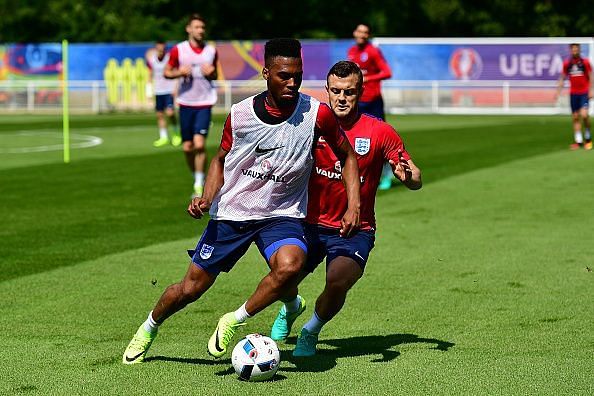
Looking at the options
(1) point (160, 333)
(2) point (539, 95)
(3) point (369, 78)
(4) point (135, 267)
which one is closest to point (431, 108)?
(2) point (539, 95)

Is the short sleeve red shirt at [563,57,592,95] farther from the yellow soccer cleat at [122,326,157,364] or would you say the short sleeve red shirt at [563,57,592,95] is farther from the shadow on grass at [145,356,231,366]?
the yellow soccer cleat at [122,326,157,364]

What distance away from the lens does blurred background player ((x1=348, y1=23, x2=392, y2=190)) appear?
1761 centimetres

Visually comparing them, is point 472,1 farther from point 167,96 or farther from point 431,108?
point 167,96

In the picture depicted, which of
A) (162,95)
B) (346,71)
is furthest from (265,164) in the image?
(162,95)

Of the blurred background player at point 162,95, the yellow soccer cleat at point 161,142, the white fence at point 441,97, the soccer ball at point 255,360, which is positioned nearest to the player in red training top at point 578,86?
the blurred background player at point 162,95

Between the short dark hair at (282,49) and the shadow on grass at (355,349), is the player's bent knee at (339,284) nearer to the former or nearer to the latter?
the shadow on grass at (355,349)

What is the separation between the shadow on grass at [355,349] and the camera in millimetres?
7402

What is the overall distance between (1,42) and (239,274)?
186 feet

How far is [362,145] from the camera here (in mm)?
7836

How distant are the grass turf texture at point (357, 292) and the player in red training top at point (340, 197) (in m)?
0.37

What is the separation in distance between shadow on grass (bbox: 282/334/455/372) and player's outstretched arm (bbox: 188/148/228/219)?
3.68 feet

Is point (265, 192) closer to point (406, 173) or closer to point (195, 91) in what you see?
point (406, 173)

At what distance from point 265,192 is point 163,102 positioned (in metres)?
22.1

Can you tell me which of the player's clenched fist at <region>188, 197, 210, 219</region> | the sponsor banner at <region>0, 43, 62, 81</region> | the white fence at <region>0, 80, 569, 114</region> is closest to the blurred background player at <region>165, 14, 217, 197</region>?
the player's clenched fist at <region>188, 197, 210, 219</region>
